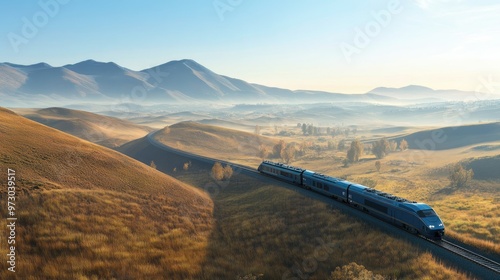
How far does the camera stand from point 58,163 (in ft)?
Answer: 149

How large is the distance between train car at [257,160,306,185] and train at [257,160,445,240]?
1.13 metres

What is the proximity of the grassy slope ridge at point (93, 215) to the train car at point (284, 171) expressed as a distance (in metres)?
15.1

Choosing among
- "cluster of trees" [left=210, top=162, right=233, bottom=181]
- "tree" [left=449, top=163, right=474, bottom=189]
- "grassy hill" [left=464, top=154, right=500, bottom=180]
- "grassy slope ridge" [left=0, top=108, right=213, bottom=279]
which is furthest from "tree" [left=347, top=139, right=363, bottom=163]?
"grassy slope ridge" [left=0, top=108, right=213, bottom=279]

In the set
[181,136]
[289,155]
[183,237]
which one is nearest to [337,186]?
[183,237]

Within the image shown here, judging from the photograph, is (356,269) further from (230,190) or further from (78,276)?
(230,190)

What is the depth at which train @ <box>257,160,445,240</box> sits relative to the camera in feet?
96.8

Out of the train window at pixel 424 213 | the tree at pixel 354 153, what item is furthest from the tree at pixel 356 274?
the tree at pixel 354 153

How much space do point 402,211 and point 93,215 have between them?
3248 centimetres

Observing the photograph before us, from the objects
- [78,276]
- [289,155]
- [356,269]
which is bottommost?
[289,155]

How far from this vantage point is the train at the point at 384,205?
29516mm

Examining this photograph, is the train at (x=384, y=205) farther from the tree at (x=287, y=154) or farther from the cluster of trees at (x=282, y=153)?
the cluster of trees at (x=282, y=153)

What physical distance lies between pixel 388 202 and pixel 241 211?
927 inches

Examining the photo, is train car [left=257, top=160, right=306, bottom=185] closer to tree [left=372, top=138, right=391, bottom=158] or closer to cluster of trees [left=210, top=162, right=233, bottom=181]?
cluster of trees [left=210, top=162, right=233, bottom=181]

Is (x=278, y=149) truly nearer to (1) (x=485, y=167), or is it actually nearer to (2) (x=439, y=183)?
(2) (x=439, y=183)
